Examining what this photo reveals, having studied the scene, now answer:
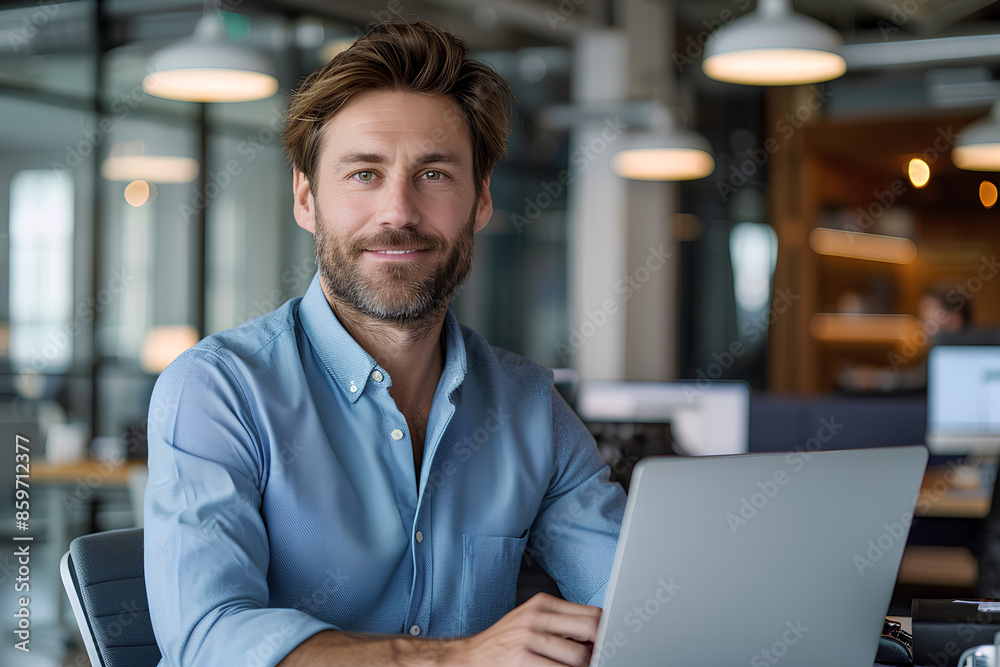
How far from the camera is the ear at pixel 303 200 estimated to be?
150cm

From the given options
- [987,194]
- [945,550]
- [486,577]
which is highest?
[987,194]

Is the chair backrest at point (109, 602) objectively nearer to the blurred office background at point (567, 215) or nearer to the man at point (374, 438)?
the man at point (374, 438)

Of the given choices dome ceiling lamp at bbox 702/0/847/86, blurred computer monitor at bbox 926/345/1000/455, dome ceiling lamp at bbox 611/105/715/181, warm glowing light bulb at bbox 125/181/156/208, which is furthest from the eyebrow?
warm glowing light bulb at bbox 125/181/156/208

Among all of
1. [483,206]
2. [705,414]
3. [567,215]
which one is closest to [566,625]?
[483,206]

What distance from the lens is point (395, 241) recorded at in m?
1.35

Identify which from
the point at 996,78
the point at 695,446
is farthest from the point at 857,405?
the point at 996,78

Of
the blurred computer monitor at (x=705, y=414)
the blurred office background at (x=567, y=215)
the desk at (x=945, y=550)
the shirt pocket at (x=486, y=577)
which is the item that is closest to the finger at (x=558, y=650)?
the shirt pocket at (x=486, y=577)

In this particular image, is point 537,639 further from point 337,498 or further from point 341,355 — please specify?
point 341,355

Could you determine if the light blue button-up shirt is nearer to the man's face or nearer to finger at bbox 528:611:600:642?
the man's face

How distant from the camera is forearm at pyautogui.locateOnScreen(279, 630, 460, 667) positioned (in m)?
1.00

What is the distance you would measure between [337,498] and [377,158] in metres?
0.45

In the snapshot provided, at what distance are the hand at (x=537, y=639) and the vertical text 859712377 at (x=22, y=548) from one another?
10.4 ft

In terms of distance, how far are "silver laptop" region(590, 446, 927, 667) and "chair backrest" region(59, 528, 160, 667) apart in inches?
27.3

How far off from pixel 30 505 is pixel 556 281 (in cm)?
401
